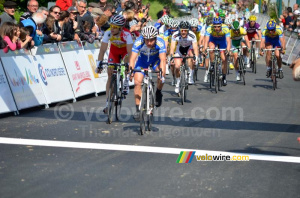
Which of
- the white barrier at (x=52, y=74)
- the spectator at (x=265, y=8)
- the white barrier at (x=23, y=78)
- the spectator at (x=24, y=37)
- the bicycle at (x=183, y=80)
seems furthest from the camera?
the spectator at (x=265, y=8)

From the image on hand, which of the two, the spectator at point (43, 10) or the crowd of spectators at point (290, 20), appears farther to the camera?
the crowd of spectators at point (290, 20)

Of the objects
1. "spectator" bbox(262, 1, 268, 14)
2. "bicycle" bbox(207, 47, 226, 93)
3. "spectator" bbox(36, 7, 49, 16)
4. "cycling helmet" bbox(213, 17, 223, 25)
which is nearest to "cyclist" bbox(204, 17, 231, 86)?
"cycling helmet" bbox(213, 17, 223, 25)

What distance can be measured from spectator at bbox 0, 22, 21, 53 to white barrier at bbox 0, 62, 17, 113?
651 mm

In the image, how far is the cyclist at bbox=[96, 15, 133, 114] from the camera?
12266 millimetres

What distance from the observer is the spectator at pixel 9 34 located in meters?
13.3

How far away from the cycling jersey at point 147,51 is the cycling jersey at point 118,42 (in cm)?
60

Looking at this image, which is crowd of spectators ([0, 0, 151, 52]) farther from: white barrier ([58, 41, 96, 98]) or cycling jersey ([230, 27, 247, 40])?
cycling jersey ([230, 27, 247, 40])

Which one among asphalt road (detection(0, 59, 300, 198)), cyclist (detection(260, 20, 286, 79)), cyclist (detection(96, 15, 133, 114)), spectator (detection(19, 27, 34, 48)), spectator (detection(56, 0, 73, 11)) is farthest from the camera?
cyclist (detection(260, 20, 286, 79))

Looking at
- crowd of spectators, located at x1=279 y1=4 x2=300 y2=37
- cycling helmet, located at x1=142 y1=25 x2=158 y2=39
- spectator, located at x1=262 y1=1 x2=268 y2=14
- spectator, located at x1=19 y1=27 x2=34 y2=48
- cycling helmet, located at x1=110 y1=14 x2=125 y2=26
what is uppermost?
cycling helmet, located at x1=110 y1=14 x2=125 y2=26

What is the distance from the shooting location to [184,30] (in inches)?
676

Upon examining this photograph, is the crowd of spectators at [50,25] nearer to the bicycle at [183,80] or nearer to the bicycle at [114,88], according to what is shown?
the bicycle at [183,80]

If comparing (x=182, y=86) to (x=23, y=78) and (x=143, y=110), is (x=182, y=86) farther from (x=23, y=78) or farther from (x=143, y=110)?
(x=143, y=110)

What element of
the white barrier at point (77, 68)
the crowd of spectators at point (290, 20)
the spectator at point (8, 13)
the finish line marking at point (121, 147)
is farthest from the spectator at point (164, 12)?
the finish line marking at point (121, 147)

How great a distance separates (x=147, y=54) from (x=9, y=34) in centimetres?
340
